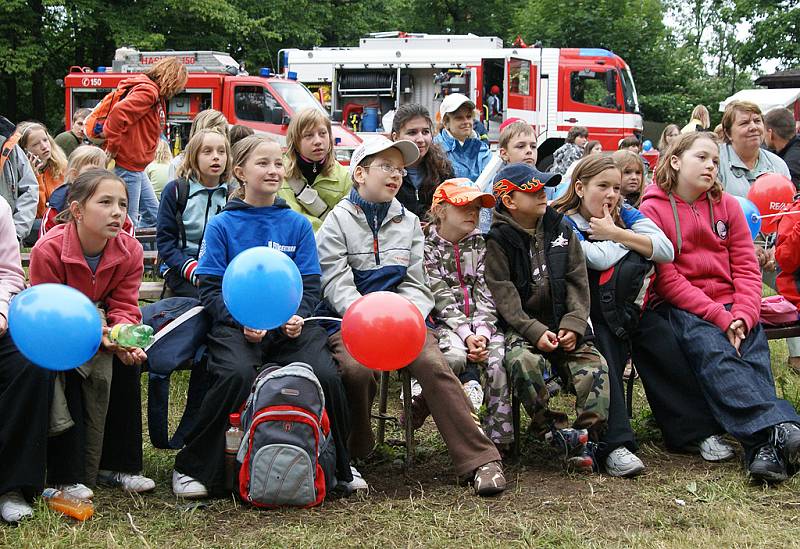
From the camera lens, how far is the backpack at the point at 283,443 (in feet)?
12.5

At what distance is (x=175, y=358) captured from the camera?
415cm

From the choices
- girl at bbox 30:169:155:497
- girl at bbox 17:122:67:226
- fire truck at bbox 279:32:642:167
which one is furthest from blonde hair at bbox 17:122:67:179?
fire truck at bbox 279:32:642:167

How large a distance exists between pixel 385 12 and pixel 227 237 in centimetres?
2988

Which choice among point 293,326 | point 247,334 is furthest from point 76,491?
point 293,326

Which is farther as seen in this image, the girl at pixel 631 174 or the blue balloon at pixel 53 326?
the girl at pixel 631 174

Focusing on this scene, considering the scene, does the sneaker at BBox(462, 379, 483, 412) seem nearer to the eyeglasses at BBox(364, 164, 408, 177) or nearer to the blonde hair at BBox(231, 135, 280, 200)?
the eyeglasses at BBox(364, 164, 408, 177)

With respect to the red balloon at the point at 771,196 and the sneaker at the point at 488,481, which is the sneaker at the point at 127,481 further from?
the red balloon at the point at 771,196

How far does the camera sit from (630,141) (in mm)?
12797

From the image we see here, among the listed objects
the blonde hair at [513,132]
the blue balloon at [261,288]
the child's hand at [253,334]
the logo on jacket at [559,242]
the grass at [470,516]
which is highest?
the blonde hair at [513,132]

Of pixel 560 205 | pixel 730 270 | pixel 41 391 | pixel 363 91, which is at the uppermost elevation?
pixel 363 91

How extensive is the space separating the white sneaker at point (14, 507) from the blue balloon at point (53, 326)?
1.97 feet

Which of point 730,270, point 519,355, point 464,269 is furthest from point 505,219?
point 730,270

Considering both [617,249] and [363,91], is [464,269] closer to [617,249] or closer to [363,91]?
[617,249]

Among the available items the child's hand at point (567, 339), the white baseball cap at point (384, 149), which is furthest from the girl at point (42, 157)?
the child's hand at point (567, 339)
